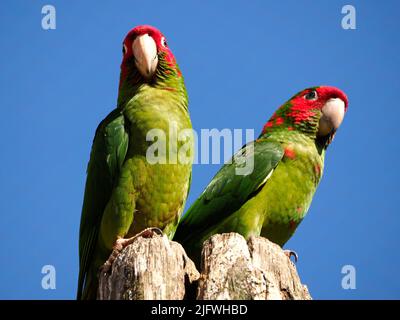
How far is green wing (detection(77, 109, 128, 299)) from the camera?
18.6 ft

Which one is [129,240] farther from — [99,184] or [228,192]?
[228,192]

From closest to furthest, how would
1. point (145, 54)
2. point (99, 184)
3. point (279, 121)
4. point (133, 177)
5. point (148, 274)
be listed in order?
1. point (148, 274)
2. point (133, 177)
3. point (99, 184)
4. point (145, 54)
5. point (279, 121)

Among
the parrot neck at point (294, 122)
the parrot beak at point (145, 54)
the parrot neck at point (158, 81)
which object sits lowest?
the parrot neck at point (294, 122)

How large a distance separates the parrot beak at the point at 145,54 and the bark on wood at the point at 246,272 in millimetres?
2344

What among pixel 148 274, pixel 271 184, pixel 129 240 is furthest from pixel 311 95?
pixel 148 274

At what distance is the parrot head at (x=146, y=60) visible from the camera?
243 inches

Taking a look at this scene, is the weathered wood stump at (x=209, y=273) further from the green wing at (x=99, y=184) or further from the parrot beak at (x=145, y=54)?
the parrot beak at (x=145, y=54)

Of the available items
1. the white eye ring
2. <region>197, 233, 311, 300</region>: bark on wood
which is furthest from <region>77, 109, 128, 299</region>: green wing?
<region>197, 233, 311, 300</region>: bark on wood

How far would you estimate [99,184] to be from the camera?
576 centimetres

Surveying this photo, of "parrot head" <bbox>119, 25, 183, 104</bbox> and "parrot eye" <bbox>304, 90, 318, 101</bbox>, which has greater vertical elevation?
"parrot head" <bbox>119, 25, 183, 104</bbox>

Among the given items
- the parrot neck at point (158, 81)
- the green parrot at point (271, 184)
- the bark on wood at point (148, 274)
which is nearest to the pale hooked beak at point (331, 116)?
the green parrot at point (271, 184)

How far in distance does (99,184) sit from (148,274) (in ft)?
5.98

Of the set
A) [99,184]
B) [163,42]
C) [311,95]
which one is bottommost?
[99,184]

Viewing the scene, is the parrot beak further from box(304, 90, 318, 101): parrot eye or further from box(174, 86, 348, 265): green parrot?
box(304, 90, 318, 101): parrot eye
